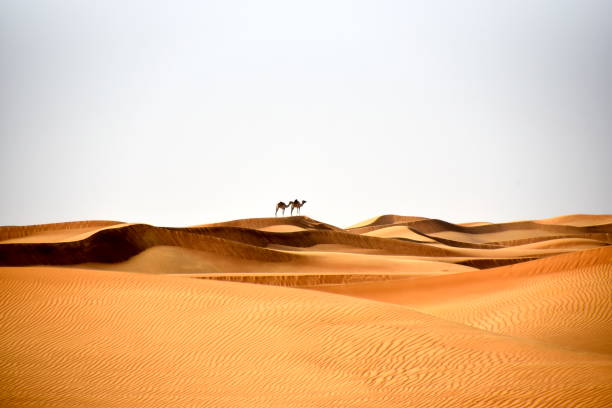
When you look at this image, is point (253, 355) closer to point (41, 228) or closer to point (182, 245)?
point (182, 245)

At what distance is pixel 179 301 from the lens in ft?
48.6

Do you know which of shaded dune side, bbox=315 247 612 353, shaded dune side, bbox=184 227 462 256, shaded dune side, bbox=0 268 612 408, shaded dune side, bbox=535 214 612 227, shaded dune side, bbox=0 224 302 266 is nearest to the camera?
shaded dune side, bbox=0 268 612 408

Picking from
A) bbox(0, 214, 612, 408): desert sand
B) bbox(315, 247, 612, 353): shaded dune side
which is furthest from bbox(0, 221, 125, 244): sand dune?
bbox(315, 247, 612, 353): shaded dune side

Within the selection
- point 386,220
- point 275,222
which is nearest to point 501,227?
point 386,220

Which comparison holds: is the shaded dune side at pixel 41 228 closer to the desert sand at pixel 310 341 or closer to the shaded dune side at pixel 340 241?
the shaded dune side at pixel 340 241

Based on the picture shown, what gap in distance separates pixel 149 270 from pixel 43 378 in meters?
21.0

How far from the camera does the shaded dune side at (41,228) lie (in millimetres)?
41969

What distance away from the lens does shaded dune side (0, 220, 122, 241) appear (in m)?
42.0

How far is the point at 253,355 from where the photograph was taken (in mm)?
11445

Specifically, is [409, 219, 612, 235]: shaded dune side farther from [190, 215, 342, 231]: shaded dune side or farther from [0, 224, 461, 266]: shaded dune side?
[0, 224, 461, 266]: shaded dune side

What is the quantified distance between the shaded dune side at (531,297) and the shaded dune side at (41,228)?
83.5 ft

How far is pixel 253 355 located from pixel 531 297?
32.4 ft

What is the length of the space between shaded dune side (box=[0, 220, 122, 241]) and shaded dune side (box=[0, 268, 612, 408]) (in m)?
28.1

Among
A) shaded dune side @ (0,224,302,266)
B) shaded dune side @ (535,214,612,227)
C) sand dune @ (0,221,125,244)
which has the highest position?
shaded dune side @ (535,214,612,227)
